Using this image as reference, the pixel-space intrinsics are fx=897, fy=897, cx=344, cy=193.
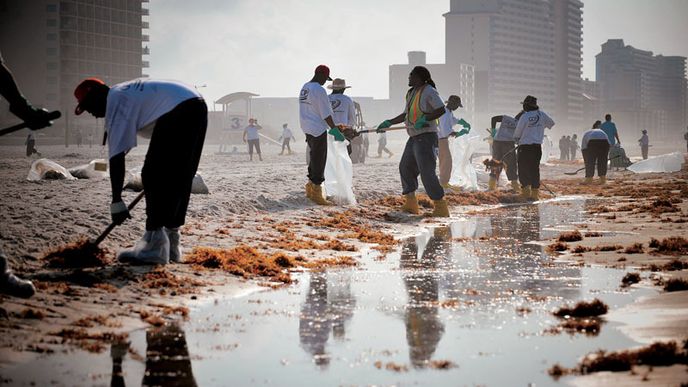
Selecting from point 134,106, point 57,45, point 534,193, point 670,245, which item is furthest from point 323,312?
point 57,45

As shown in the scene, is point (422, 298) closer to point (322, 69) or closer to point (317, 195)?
point (317, 195)

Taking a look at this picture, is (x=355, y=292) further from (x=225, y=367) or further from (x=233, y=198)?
(x=233, y=198)

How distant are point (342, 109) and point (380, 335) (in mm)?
9678

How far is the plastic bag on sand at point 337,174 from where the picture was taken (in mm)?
12867

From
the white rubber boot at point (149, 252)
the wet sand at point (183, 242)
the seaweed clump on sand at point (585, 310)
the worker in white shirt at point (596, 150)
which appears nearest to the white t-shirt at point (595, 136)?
the worker in white shirt at point (596, 150)

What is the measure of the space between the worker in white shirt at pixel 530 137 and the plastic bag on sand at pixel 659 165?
1416 cm

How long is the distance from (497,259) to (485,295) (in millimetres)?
1934

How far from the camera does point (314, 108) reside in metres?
12.1

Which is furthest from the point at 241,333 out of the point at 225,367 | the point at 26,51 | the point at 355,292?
the point at 26,51

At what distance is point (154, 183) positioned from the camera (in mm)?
6395

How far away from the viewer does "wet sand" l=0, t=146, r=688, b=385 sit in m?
4.54

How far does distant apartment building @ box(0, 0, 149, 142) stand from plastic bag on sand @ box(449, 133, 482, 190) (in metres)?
96.0

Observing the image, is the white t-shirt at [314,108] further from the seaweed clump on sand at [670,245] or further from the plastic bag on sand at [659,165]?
the plastic bag on sand at [659,165]

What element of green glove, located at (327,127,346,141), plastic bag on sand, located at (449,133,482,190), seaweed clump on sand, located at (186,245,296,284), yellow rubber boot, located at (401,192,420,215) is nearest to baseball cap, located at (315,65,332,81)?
green glove, located at (327,127,346,141)
